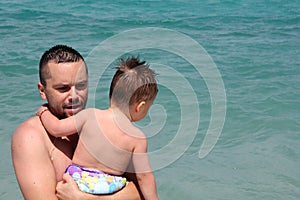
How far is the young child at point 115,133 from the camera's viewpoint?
2393mm

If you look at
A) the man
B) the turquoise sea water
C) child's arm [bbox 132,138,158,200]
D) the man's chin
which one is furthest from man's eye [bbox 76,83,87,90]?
the turquoise sea water

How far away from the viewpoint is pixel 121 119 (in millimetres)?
2449

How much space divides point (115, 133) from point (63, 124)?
→ 0.26 metres

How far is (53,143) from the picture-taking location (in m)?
2.48

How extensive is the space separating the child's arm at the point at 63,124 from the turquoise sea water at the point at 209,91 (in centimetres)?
235

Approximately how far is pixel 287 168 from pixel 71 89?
10.2 ft

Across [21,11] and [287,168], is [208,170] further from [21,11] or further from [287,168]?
[21,11]

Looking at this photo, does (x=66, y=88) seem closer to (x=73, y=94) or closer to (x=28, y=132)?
(x=73, y=94)

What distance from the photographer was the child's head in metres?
2.38

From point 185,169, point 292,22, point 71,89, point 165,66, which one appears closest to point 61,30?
point 165,66

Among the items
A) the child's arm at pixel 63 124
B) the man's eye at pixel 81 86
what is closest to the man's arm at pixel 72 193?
the child's arm at pixel 63 124

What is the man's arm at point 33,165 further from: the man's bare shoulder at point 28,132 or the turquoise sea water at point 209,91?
the turquoise sea water at point 209,91

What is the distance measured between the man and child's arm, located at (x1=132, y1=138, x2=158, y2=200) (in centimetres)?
6

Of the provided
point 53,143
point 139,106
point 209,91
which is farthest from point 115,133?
point 209,91
